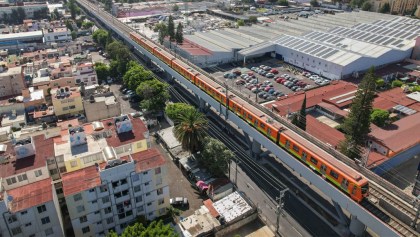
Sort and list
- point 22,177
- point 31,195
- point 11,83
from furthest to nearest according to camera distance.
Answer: point 11,83 → point 22,177 → point 31,195

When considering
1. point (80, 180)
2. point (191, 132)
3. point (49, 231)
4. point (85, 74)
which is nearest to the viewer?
point (49, 231)

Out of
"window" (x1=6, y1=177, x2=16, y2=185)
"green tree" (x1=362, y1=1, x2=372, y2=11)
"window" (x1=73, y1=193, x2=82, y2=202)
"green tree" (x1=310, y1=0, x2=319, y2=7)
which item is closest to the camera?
"window" (x1=73, y1=193, x2=82, y2=202)

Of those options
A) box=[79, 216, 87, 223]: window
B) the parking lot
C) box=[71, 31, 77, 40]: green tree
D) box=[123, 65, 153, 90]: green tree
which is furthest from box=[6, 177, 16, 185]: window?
box=[71, 31, 77, 40]: green tree

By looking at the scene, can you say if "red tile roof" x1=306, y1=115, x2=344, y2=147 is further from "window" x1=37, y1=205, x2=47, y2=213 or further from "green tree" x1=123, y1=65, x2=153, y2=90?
"window" x1=37, y1=205, x2=47, y2=213

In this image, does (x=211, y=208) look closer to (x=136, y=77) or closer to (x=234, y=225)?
(x=234, y=225)

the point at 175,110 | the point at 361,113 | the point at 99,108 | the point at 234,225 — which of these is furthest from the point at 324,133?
the point at 99,108
